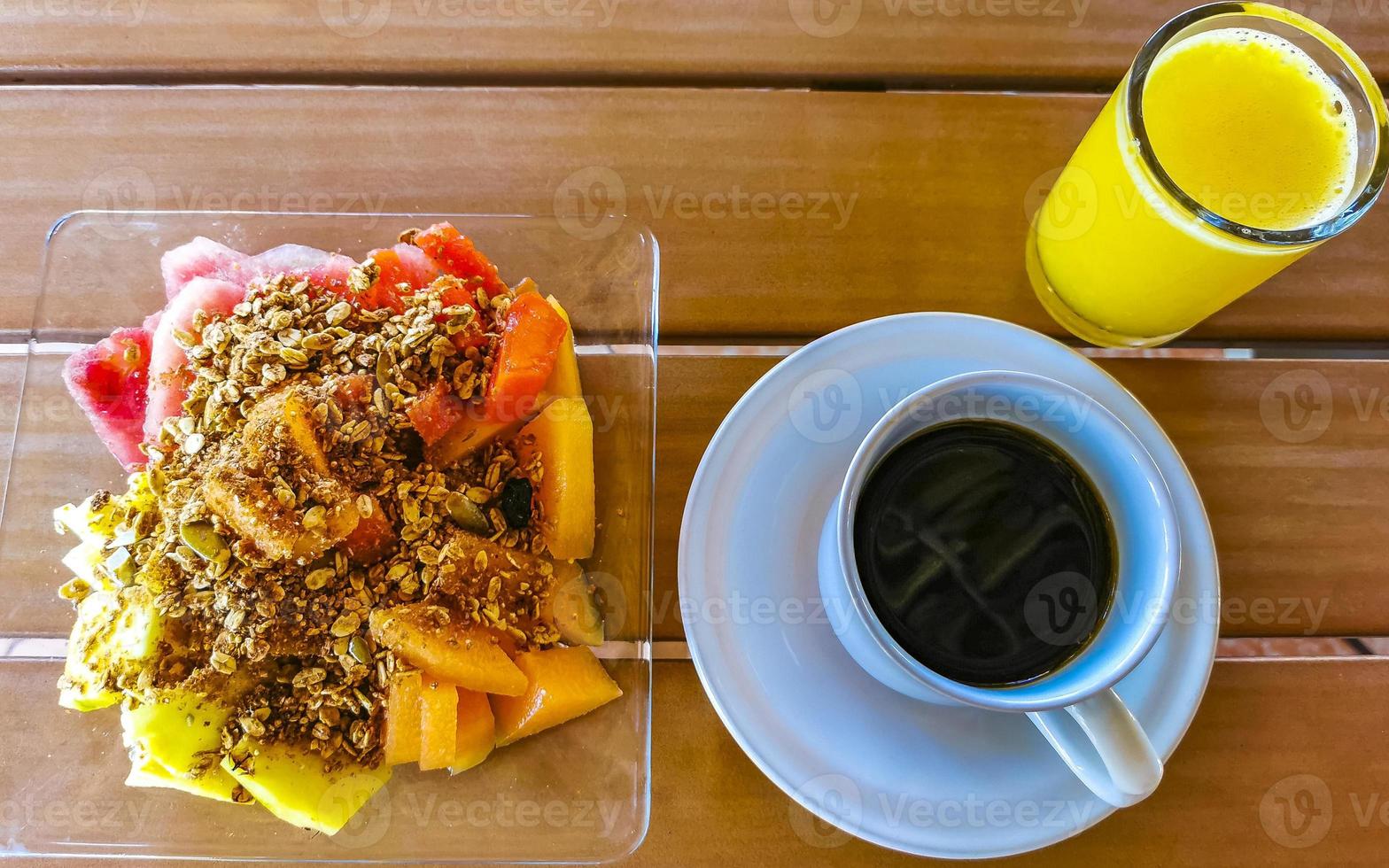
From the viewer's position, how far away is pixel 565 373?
0.88 m

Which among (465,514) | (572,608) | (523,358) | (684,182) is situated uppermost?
(684,182)

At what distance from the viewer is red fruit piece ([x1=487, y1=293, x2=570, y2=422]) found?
0.83 meters

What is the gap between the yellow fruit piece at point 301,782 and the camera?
760 millimetres

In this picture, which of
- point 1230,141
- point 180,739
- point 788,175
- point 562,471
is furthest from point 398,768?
point 1230,141

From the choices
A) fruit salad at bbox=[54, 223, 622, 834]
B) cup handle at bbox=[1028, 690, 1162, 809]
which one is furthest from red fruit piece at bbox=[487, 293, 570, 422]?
cup handle at bbox=[1028, 690, 1162, 809]

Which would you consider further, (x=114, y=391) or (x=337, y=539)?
(x=114, y=391)

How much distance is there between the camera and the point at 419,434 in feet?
2.66

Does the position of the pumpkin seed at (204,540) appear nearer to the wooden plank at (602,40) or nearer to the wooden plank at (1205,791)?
the wooden plank at (1205,791)

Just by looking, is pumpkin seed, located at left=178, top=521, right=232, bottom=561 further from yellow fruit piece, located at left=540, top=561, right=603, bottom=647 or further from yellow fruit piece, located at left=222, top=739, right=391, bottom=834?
yellow fruit piece, located at left=540, top=561, right=603, bottom=647

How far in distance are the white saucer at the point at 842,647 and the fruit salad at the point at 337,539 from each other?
0.45 feet

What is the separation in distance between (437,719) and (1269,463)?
0.98 meters

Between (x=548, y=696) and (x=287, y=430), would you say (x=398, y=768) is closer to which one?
(x=548, y=696)

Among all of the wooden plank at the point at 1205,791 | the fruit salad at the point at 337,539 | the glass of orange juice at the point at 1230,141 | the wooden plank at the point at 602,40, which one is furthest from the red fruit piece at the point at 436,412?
the glass of orange juice at the point at 1230,141

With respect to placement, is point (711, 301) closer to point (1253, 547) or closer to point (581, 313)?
point (581, 313)
